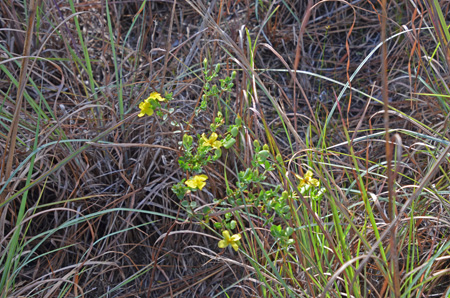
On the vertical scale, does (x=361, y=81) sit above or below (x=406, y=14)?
below

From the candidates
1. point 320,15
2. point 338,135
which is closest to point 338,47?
point 320,15

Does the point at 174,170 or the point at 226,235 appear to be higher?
the point at 226,235

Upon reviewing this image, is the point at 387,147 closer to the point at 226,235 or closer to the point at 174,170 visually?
the point at 226,235

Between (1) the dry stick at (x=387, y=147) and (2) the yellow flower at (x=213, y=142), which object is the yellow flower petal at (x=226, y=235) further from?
(1) the dry stick at (x=387, y=147)

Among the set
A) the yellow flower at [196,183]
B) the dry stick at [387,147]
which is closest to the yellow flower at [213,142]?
the yellow flower at [196,183]

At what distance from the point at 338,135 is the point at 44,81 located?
1.17 meters

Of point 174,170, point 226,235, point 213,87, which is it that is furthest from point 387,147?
point 174,170

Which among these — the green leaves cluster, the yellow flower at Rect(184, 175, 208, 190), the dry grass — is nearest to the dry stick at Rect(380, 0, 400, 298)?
the dry grass

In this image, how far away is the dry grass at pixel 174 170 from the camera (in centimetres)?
111

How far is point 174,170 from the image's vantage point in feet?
4.72

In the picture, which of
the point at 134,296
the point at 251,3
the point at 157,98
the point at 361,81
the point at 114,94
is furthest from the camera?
the point at 251,3

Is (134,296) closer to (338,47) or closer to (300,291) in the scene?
(300,291)

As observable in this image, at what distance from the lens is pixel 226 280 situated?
52.1 inches

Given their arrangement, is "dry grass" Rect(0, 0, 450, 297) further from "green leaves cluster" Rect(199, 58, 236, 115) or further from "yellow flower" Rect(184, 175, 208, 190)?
"yellow flower" Rect(184, 175, 208, 190)
